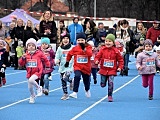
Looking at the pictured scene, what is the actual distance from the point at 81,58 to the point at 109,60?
68cm

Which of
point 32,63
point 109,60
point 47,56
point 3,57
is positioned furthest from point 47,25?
point 32,63

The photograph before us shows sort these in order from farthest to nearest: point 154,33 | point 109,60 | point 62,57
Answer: point 154,33 < point 62,57 < point 109,60

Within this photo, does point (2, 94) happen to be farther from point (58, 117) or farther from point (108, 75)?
point (58, 117)

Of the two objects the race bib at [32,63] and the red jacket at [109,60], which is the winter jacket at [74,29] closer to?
the red jacket at [109,60]

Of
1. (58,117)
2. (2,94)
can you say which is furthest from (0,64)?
(58,117)

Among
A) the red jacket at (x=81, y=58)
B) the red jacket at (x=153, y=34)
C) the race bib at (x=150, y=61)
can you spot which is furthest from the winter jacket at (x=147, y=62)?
the red jacket at (x=153, y=34)

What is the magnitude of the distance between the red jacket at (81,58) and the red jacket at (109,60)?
0.25 m

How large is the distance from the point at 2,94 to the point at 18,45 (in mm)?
11403

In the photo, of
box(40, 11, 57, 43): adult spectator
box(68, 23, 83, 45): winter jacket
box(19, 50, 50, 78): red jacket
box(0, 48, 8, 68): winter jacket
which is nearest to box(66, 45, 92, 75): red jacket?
box(19, 50, 50, 78): red jacket

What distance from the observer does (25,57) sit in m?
13.8

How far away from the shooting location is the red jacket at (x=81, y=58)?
14352 millimetres

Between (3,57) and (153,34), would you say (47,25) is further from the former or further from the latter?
(153,34)

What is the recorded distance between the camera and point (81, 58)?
1441 cm

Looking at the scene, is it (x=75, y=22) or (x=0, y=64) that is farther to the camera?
(x=75, y=22)
